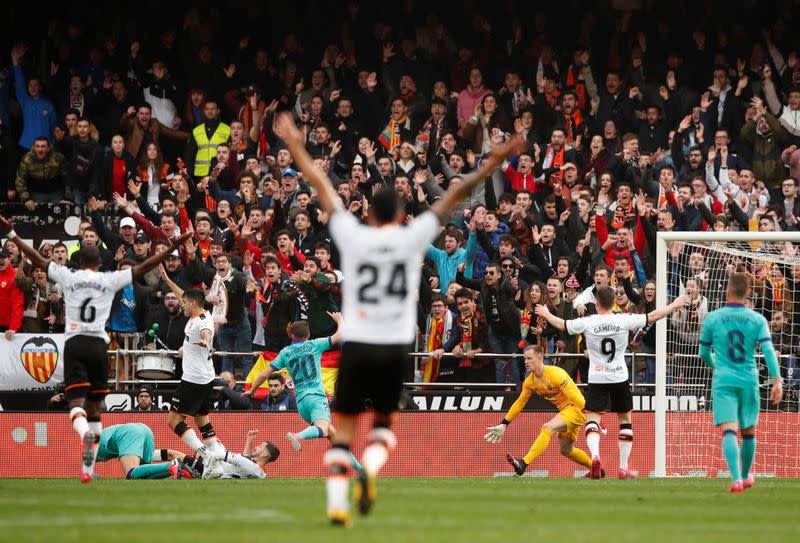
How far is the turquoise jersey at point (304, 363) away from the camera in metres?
15.8

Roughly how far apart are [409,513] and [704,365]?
30.6 ft

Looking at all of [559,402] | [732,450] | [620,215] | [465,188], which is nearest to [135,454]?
[559,402]

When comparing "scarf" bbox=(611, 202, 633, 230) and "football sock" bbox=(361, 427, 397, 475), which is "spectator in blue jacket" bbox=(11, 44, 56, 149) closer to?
"scarf" bbox=(611, 202, 633, 230)

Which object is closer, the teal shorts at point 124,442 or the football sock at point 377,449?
the football sock at point 377,449

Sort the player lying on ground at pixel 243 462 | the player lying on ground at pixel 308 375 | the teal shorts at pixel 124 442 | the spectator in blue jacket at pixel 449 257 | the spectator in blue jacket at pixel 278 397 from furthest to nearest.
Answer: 1. the spectator in blue jacket at pixel 449 257
2. the spectator in blue jacket at pixel 278 397
3. the player lying on ground at pixel 308 375
4. the player lying on ground at pixel 243 462
5. the teal shorts at pixel 124 442

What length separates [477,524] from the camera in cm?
855

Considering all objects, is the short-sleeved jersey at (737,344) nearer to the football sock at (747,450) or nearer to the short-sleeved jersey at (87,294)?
the football sock at (747,450)

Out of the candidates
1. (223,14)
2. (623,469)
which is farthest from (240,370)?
(223,14)

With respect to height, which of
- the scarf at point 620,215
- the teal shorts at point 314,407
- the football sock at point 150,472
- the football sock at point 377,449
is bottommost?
the football sock at point 150,472

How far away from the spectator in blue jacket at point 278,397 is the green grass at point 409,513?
4.48m

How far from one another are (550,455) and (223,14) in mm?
12374

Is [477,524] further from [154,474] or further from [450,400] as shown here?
[450,400]

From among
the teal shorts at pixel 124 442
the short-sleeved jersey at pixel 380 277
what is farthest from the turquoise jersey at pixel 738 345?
the teal shorts at pixel 124 442

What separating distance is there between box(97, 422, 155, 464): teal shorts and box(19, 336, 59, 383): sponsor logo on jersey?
2.80m
